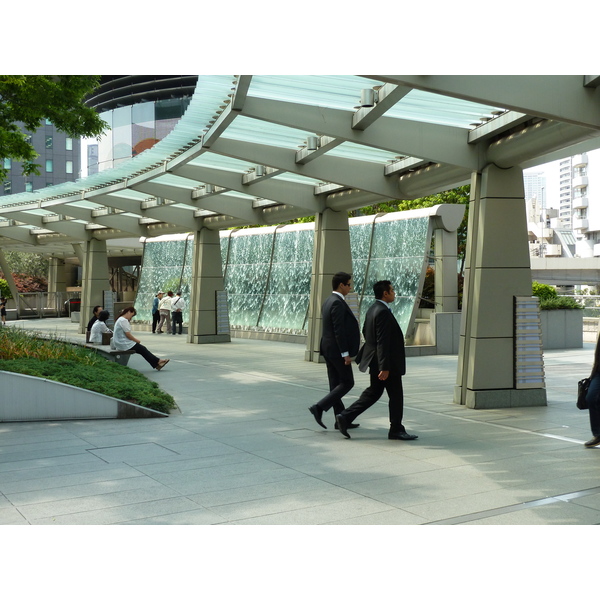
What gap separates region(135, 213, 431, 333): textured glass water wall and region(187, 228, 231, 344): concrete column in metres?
3.25

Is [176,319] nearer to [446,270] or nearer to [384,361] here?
[446,270]

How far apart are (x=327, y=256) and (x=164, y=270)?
1942 centimetres

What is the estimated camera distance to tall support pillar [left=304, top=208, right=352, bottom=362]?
1900 centimetres

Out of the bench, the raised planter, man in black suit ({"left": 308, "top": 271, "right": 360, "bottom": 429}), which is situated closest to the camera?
man in black suit ({"left": 308, "top": 271, "right": 360, "bottom": 429})

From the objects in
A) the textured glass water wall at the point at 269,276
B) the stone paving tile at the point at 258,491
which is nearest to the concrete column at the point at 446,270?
the textured glass water wall at the point at 269,276

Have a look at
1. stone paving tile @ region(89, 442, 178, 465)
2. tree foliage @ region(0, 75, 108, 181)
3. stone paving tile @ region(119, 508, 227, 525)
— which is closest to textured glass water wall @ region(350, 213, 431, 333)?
tree foliage @ region(0, 75, 108, 181)

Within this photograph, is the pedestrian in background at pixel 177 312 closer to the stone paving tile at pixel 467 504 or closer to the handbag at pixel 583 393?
the handbag at pixel 583 393

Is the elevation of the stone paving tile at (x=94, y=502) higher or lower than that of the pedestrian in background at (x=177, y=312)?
lower

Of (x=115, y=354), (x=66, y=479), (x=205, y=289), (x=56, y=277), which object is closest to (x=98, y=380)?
(x=66, y=479)

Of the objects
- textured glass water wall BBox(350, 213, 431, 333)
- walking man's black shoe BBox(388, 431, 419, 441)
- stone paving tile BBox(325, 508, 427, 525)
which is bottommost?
stone paving tile BBox(325, 508, 427, 525)

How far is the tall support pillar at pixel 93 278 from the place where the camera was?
3225 cm

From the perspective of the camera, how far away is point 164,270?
121 feet

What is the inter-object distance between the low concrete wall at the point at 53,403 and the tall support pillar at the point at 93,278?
22.2m

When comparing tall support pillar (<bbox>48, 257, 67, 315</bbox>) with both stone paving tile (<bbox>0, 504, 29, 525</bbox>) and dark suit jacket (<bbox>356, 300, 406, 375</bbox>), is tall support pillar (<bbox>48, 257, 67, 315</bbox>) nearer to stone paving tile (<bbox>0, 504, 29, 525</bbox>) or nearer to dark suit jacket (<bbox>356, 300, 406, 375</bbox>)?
dark suit jacket (<bbox>356, 300, 406, 375</bbox>)
